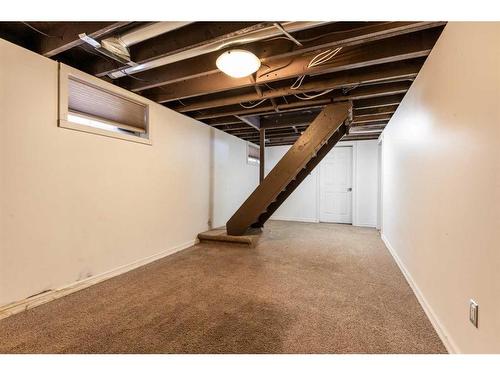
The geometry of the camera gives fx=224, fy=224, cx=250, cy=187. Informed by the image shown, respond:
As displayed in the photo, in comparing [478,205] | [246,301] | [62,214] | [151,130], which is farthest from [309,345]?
[151,130]

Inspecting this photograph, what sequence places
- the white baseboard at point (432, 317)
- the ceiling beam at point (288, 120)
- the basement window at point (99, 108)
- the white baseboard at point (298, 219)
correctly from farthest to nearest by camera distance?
the white baseboard at point (298, 219) < the ceiling beam at point (288, 120) < the basement window at point (99, 108) < the white baseboard at point (432, 317)

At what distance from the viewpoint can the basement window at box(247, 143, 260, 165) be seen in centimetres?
584

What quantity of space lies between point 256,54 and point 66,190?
2.13 metres

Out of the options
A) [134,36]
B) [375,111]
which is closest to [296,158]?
[375,111]

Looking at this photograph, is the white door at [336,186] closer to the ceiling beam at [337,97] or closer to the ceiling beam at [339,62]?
the ceiling beam at [337,97]

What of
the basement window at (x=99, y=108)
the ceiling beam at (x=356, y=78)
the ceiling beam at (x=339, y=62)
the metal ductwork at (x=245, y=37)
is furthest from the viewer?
the ceiling beam at (x=356, y=78)

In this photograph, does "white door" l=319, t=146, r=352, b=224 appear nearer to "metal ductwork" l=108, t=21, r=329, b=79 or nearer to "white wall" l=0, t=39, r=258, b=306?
"white wall" l=0, t=39, r=258, b=306

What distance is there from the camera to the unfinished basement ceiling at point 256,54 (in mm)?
1655

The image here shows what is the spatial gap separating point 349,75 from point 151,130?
8.15 feet

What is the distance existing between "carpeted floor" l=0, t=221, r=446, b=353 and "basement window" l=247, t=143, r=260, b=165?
11.3 feet

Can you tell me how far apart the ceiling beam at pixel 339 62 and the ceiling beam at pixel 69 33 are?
111 centimetres

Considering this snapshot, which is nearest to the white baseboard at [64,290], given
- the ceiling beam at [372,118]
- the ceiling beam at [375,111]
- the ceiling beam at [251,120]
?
the ceiling beam at [251,120]

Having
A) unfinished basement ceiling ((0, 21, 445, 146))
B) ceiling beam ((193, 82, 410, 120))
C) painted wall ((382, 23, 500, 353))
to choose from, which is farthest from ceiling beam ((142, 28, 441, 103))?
ceiling beam ((193, 82, 410, 120))

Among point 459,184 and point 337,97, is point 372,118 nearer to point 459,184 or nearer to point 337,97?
point 337,97
